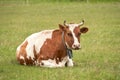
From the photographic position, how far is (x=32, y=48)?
12.6 meters

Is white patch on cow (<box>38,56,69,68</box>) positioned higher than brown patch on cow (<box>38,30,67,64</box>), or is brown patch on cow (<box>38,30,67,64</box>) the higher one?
brown patch on cow (<box>38,30,67,64</box>)

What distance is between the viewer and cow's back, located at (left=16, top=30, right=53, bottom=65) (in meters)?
12.5

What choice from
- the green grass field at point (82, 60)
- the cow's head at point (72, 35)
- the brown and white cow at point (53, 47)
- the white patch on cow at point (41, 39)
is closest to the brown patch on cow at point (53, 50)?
the brown and white cow at point (53, 47)

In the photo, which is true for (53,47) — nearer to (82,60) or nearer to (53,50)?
(53,50)

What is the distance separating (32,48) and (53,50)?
640mm

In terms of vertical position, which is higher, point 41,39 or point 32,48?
point 41,39

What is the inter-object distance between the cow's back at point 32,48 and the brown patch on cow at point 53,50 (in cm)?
16

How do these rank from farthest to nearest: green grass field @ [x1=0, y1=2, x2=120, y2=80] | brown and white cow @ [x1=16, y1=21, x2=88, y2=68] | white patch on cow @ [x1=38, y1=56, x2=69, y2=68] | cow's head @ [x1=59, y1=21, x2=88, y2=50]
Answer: white patch on cow @ [x1=38, y1=56, x2=69, y2=68] < brown and white cow @ [x1=16, y1=21, x2=88, y2=68] < cow's head @ [x1=59, y1=21, x2=88, y2=50] < green grass field @ [x1=0, y1=2, x2=120, y2=80]

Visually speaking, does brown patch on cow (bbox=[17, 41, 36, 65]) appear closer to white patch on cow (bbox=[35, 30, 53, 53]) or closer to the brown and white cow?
the brown and white cow

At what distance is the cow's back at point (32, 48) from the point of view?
12492 millimetres

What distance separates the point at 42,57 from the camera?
12273mm

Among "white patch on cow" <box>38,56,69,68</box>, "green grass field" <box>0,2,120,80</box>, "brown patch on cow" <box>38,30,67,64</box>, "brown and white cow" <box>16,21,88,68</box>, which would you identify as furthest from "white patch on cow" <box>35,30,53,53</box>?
"green grass field" <box>0,2,120,80</box>

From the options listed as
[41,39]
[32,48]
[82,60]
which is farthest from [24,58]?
[82,60]

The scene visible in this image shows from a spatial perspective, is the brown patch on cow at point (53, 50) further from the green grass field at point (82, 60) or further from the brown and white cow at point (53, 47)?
the green grass field at point (82, 60)
